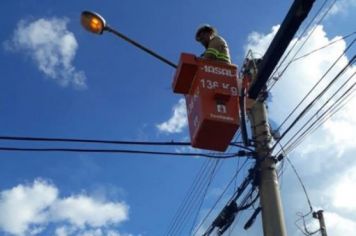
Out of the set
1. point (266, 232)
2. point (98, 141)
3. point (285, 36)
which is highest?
point (285, 36)

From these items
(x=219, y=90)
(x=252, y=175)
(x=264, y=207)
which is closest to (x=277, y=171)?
(x=252, y=175)

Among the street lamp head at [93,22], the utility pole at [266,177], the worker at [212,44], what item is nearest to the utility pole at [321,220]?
the utility pole at [266,177]

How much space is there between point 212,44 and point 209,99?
3.59 feet

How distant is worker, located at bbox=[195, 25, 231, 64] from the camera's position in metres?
6.87

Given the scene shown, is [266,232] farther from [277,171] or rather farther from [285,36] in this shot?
[285,36]

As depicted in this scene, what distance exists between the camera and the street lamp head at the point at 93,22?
6.40m

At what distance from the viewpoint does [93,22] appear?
645 centimetres

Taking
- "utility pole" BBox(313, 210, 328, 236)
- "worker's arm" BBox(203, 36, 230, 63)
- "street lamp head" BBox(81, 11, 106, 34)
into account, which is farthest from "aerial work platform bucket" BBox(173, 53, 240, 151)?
"utility pole" BBox(313, 210, 328, 236)

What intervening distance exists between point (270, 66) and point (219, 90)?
0.99 meters

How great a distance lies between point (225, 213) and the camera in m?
9.98

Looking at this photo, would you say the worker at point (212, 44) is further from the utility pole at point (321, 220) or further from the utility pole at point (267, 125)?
the utility pole at point (321, 220)

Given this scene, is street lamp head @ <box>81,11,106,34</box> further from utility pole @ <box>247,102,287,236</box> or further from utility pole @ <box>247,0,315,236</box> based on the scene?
utility pole @ <box>247,102,287,236</box>

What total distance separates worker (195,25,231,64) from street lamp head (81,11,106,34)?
4.33ft

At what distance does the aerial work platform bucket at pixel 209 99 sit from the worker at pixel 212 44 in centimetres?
18
